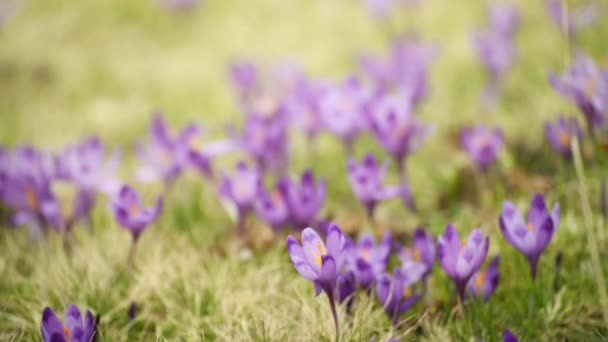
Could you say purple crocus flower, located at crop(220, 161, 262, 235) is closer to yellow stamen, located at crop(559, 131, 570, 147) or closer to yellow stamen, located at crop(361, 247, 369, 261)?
yellow stamen, located at crop(361, 247, 369, 261)

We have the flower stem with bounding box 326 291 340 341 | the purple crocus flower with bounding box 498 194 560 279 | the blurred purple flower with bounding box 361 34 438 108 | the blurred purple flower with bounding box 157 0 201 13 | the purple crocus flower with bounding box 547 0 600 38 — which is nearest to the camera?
the flower stem with bounding box 326 291 340 341

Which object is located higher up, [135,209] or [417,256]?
[135,209]

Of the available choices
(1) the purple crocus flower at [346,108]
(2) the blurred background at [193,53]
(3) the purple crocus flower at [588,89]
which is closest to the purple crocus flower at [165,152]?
(1) the purple crocus flower at [346,108]

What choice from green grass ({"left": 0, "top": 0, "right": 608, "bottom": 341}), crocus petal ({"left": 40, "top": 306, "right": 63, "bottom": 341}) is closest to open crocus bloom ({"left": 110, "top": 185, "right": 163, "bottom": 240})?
green grass ({"left": 0, "top": 0, "right": 608, "bottom": 341})

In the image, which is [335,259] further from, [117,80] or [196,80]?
[117,80]

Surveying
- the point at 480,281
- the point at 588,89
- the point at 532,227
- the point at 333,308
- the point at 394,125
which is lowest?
the point at 480,281

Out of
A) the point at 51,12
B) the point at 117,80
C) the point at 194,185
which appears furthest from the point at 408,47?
the point at 51,12

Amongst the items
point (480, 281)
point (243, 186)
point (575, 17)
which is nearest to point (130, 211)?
point (243, 186)

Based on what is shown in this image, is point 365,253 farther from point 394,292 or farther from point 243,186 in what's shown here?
point 243,186
